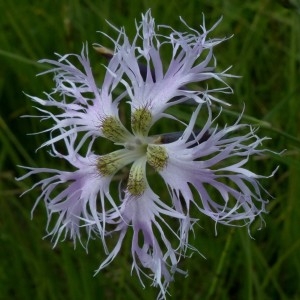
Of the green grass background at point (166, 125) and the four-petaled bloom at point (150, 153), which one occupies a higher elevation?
the four-petaled bloom at point (150, 153)

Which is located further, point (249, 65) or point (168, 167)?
point (249, 65)

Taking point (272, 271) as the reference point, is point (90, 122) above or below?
above

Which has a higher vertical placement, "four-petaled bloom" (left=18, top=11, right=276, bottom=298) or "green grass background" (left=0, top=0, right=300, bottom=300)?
"four-petaled bloom" (left=18, top=11, right=276, bottom=298)

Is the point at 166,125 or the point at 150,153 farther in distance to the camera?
the point at 166,125

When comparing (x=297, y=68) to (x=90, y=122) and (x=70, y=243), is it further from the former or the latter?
(x=90, y=122)

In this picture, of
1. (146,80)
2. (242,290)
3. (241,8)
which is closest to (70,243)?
(242,290)

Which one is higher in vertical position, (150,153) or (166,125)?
(150,153)

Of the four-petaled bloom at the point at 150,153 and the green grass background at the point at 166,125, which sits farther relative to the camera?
the green grass background at the point at 166,125

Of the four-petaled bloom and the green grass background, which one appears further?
the green grass background
